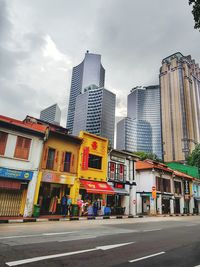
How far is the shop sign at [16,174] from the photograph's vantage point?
16.2m

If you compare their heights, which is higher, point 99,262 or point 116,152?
→ point 116,152

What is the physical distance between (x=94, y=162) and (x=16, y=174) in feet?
30.1

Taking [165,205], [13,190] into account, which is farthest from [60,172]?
[165,205]

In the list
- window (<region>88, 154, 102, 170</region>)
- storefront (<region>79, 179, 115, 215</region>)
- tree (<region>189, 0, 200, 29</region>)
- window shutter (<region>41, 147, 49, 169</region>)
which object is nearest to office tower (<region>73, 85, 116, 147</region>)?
window (<region>88, 154, 102, 170</region>)

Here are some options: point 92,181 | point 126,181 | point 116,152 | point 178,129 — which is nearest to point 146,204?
point 126,181

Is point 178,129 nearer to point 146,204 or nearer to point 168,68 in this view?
point 168,68

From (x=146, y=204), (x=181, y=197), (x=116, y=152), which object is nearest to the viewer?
(x=116, y=152)

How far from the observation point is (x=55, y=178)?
1947cm

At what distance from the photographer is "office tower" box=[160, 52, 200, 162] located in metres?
126

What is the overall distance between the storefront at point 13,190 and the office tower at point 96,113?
136m

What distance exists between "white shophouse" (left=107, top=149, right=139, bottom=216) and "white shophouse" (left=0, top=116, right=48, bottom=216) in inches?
393

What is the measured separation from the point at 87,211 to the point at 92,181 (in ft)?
10.9

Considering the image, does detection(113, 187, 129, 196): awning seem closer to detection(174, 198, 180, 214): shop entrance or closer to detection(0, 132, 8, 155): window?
detection(0, 132, 8, 155): window

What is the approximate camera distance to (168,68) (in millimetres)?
150000
